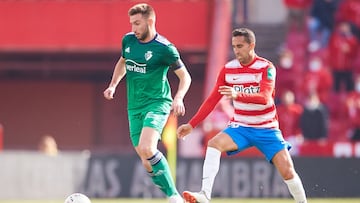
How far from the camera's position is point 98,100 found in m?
28.6

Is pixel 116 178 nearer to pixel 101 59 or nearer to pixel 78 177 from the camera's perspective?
pixel 78 177

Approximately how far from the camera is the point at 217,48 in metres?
24.0

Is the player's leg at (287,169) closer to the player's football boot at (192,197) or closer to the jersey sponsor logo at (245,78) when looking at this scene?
the jersey sponsor logo at (245,78)

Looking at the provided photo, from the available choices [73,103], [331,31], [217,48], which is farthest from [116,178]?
[73,103]

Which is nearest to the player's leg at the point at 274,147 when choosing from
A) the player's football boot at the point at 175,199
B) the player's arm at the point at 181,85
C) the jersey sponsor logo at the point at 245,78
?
the jersey sponsor logo at the point at 245,78

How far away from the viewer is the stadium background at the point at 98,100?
18703mm

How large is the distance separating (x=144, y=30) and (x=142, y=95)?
25.9 inches

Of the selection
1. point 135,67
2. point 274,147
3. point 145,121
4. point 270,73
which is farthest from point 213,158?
point 135,67

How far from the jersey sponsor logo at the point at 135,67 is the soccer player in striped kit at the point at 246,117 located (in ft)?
2.72

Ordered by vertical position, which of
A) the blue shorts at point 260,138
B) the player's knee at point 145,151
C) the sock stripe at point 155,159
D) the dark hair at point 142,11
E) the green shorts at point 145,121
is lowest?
the sock stripe at point 155,159

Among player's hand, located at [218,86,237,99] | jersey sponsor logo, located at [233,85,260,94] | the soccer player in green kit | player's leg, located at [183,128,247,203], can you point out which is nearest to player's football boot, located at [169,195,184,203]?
the soccer player in green kit

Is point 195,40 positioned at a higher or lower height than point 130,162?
higher

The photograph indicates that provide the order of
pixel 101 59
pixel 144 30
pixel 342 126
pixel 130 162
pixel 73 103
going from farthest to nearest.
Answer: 1. pixel 73 103
2. pixel 101 59
3. pixel 342 126
4. pixel 130 162
5. pixel 144 30

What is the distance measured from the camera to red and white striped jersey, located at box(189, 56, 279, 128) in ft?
38.2
